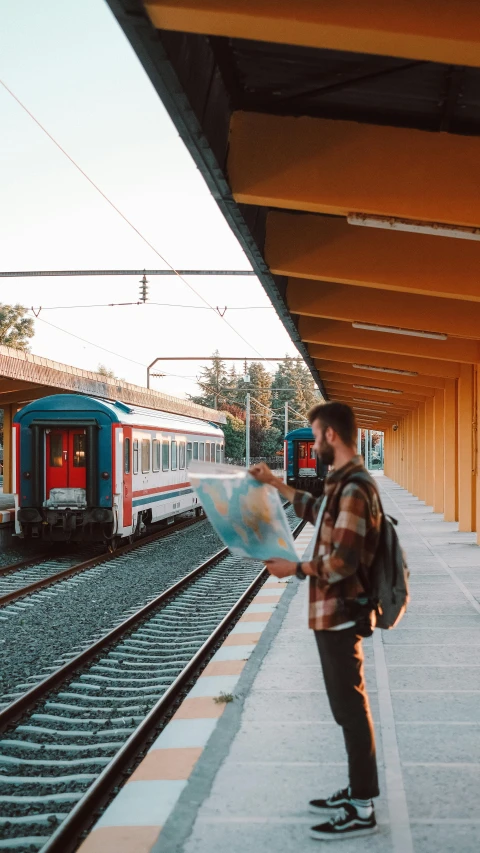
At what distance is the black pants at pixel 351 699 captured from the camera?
3.53 metres

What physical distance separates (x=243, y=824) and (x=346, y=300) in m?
7.71

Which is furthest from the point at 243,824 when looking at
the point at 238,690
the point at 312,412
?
the point at 238,690

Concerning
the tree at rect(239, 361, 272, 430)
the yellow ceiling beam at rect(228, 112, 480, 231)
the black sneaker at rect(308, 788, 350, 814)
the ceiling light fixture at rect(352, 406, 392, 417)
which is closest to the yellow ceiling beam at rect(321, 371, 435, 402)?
the ceiling light fixture at rect(352, 406, 392, 417)

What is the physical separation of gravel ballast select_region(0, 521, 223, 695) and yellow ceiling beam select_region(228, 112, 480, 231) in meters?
4.43

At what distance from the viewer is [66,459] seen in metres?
15.8

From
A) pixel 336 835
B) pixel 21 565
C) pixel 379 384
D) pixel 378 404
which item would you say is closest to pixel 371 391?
pixel 379 384

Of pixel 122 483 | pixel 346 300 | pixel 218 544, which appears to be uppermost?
pixel 346 300

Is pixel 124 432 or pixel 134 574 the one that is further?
pixel 124 432

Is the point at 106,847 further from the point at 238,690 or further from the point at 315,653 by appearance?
the point at 315,653

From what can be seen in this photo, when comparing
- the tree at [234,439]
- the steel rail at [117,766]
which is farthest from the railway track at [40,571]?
the tree at [234,439]

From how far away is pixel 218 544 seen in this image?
18172mm

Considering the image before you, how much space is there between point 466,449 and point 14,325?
48.1 metres

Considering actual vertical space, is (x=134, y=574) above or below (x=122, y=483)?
below

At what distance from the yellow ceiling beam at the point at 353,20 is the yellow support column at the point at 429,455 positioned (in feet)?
59.7
